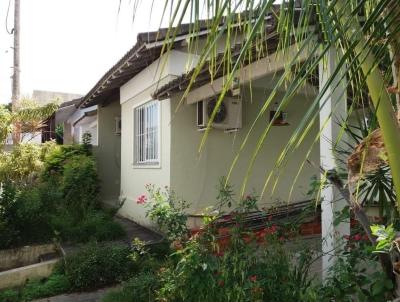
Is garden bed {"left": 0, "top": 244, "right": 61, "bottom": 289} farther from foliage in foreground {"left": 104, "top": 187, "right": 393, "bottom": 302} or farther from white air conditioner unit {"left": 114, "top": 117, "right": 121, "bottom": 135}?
white air conditioner unit {"left": 114, "top": 117, "right": 121, "bottom": 135}

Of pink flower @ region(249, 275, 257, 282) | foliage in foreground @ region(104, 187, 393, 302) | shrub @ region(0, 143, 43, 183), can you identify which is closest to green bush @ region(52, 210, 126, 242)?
shrub @ region(0, 143, 43, 183)

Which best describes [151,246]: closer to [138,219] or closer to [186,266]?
[138,219]

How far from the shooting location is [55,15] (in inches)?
85.8

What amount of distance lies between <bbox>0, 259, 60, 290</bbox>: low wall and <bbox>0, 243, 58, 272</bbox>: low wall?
84cm

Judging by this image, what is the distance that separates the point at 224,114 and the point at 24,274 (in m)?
4.78

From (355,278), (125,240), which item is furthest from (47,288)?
(355,278)

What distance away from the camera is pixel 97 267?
6.38 meters

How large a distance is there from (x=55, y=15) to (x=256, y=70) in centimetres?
395

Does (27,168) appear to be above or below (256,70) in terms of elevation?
below

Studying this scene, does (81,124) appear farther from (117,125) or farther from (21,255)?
(21,255)

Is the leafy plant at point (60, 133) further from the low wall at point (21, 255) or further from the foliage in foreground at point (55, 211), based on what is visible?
the low wall at point (21, 255)

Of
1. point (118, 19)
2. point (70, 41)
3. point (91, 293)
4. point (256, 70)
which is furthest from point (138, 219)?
point (118, 19)

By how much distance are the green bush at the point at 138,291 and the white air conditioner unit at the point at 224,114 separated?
3.62 m

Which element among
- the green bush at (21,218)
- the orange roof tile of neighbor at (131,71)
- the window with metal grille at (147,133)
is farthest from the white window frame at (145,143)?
the green bush at (21,218)
